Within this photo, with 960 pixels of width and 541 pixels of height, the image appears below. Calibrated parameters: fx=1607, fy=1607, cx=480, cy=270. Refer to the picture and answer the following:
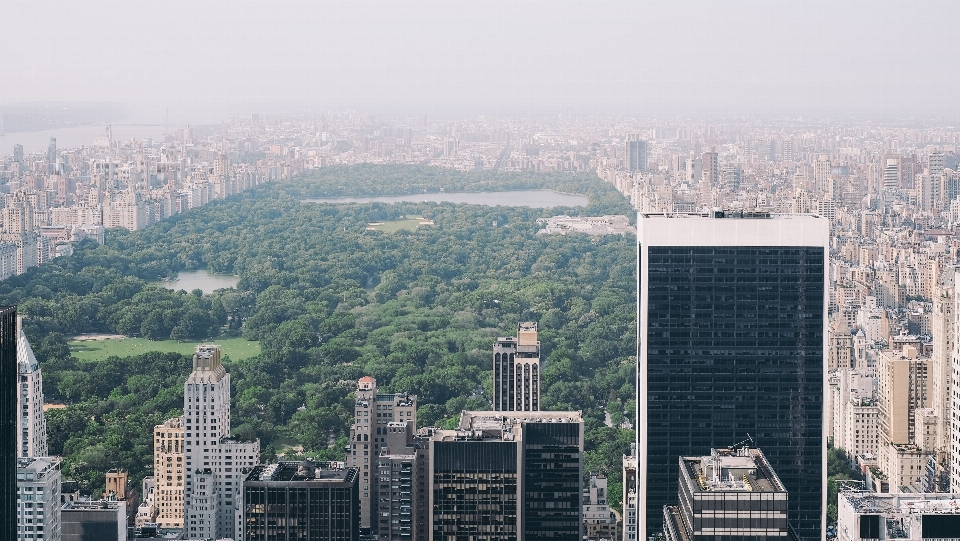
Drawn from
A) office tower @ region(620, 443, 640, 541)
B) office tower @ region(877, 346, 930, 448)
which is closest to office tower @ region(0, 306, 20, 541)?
office tower @ region(620, 443, 640, 541)

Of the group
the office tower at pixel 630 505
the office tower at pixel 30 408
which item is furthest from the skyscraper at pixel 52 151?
the office tower at pixel 630 505

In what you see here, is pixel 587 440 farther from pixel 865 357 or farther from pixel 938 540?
pixel 938 540

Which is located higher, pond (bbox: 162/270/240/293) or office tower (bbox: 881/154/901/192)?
office tower (bbox: 881/154/901/192)

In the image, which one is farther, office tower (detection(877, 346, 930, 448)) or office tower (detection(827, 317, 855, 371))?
office tower (detection(827, 317, 855, 371))

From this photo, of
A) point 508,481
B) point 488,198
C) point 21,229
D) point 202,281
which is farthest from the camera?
point 488,198

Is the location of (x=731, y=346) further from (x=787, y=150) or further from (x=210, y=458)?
(x=787, y=150)

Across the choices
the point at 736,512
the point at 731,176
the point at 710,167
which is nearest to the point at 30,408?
the point at 736,512

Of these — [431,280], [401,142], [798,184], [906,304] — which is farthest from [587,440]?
[401,142]

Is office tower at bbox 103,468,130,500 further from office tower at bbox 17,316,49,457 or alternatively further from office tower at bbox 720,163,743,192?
office tower at bbox 720,163,743,192
